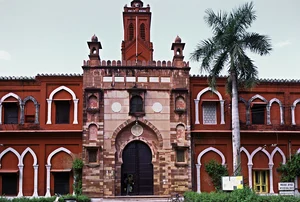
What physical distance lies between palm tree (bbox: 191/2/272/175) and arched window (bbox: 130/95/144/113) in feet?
14.4

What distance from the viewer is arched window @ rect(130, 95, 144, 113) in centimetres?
2627

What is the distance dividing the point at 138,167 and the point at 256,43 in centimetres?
1009

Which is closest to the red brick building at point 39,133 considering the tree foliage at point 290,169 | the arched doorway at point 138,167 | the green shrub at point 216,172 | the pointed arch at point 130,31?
the arched doorway at point 138,167

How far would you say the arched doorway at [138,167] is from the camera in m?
25.8

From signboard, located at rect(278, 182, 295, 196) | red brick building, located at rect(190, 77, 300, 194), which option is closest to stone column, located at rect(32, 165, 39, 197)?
red brick building, located at rect(190, 77, 300, 194)

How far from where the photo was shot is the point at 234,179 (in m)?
21.0

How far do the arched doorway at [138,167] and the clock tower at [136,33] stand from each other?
34.9 ft

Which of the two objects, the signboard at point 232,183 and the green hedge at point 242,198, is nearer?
the green hedge at point 242,198

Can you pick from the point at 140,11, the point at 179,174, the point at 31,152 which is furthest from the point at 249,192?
the point at 140,11

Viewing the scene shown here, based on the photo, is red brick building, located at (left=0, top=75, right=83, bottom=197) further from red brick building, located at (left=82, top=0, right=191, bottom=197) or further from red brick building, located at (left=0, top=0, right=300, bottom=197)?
red brick building, located at (left=82, top=0, right=191, bottom=197)

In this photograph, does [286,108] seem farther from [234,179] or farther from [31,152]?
[31,152]

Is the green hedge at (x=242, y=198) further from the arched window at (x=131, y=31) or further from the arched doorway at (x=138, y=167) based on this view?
the arched window at (x=131, y=31)

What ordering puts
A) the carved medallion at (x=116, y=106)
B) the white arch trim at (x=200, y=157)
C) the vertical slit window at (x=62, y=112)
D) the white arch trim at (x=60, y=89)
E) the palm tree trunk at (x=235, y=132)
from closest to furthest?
the palm tree trunk at (x=235, y=132), the carved medallion at (x=116, y=106), the white arch trim at (x=200, y=157), the white arch trim at (x=60, y=89), the vertical slit window at (x=62, y=112)

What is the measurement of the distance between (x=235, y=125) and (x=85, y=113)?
8942 millimetres
